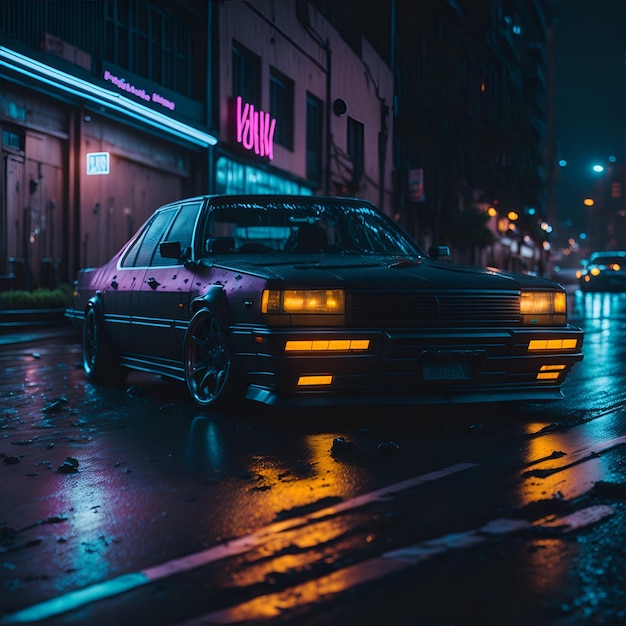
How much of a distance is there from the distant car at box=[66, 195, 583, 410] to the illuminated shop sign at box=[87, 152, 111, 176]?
1240cm

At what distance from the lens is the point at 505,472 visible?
15.5 ft

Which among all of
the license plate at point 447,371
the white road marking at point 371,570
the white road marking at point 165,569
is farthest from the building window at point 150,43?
the white road marking at point 371,570

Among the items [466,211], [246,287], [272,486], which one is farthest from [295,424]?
[466,211]

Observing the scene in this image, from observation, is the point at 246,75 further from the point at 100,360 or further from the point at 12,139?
the point at 100,360

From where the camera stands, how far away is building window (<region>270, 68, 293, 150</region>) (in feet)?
88.5

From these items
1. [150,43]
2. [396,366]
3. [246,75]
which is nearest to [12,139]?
[150,43]

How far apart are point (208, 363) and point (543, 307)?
2.25 metres

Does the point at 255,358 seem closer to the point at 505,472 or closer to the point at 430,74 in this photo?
the point at 505,472

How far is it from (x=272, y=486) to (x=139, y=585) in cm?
145

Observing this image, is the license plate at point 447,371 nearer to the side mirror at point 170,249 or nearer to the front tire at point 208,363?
the front tire at point 208,363

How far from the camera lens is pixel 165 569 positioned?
3307mm

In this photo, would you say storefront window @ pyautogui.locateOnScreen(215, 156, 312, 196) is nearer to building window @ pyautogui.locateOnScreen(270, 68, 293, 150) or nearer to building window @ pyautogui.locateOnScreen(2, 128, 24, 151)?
building window @ pyautogui.locateOnScreen(270, 68, 293, 150)

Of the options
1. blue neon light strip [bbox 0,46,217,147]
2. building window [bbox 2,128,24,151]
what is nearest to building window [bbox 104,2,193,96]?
blue neon light strip [bbox 0,46,217,147]

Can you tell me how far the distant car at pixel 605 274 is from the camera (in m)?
44.6
